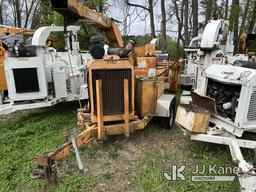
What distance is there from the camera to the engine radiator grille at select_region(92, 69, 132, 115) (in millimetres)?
4086

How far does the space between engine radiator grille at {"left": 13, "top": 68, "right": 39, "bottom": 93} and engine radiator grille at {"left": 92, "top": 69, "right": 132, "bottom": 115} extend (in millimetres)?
1855

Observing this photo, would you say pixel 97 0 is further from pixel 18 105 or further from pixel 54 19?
pixel 18 105

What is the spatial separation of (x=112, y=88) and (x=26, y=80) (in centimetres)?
214

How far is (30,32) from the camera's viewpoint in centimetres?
830

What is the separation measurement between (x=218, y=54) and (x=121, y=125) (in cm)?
261

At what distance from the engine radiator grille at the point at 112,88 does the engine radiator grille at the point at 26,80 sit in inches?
→ 73.0

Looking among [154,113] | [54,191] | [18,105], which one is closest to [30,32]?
[18,105]

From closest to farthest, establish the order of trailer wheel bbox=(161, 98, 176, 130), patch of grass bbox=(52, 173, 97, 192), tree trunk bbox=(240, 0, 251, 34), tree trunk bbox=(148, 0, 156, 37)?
1. patch of grass bbox=(52, 173, 97, 192)
2. trailer wheel bbox=(161, 98, 176, 130)
3. tree trunk bbox=(240, 0, 251, 34)
4. tree trunk bbox=(148, 0, 156, 37)

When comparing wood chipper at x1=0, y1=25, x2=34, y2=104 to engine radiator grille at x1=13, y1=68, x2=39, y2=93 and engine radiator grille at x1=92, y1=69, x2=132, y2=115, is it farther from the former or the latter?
engine radiator grille at x1=92, y1=69, x2=132, y2=115

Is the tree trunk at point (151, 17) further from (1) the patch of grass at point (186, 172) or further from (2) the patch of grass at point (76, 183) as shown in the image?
(2) the patch of grass at point (76, 183)

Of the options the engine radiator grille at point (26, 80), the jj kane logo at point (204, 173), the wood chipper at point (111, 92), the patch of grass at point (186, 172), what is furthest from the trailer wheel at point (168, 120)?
the engine radiator grille at point (26, 80)

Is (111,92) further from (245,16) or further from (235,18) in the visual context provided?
(245,16)

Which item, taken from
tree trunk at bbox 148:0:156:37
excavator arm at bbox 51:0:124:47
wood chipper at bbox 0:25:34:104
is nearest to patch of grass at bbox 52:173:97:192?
excavator arm at bbox 51:0:124:47

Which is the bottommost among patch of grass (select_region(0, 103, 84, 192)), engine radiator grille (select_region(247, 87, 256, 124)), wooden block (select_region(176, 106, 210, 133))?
patch of grass (select_region(0, 103, 84, 192))
